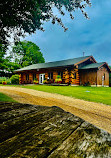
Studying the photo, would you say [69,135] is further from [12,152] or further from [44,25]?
[44,25]

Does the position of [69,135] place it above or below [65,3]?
below

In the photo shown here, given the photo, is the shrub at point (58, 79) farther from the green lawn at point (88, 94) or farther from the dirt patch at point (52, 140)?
the dirt patch at point (52, 140)

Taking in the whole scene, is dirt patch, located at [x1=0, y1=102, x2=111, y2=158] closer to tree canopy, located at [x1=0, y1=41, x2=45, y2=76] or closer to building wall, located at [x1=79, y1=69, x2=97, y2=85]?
building wall, located at [x1=79, y1=69, x2=97, y2=85]

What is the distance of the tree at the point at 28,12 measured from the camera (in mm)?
4442

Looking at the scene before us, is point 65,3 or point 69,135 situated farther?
point 65,3

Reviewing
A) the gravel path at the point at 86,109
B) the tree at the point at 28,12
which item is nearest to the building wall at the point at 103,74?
the gravel path at the point at 86,109

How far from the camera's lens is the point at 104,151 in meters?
0.74

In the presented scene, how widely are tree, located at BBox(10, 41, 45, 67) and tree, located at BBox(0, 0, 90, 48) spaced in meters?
Answer: 33.5

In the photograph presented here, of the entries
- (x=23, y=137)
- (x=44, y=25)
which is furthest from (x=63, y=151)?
(x=44, y=25)

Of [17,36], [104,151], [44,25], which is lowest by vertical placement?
[104,151]

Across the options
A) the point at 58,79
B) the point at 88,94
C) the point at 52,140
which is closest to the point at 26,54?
the point at 58,79

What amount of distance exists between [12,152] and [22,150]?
6cm

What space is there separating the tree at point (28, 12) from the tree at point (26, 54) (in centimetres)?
3354

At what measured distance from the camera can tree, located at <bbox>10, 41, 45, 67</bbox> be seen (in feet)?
129
